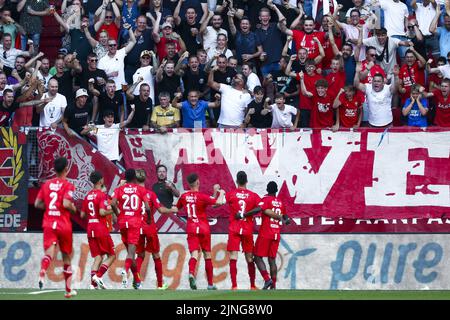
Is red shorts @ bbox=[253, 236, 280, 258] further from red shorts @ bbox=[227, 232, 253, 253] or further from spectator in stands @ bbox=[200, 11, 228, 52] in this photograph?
spectator in stands @ bbox=[200, 11, 228, 52]

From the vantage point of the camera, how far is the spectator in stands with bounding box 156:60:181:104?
28.5m

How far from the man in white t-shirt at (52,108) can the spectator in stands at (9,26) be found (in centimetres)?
267

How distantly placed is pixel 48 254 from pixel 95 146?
740cm

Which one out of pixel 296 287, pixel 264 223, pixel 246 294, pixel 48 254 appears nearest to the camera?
pixel 48 254

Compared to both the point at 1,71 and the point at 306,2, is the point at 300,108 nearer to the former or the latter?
the point at 306,2

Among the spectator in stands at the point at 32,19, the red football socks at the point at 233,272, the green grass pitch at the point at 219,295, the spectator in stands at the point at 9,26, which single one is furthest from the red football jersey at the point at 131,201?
the spectator in stands at the point at 32,19

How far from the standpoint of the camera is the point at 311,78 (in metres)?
28.3

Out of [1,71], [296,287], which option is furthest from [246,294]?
[1,71]

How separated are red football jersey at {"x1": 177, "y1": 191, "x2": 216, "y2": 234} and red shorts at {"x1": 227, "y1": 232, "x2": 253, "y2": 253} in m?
0.66

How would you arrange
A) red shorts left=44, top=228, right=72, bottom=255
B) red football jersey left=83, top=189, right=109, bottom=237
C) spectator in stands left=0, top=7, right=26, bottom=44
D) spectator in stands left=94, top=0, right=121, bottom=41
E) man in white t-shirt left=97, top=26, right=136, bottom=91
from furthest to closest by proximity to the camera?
1. spectator in stands left=0, top=7, right=26, bottom=44
2. spectator in stands left=94, top=0, right=121, bottom=41
3. man in white t-shirt left=97, top=26, right=136, bottom=91
4. red football jersey left=83, top=189, right=109, bottom=237
5. red shorts left=44, top=228, right=72, bottom=255

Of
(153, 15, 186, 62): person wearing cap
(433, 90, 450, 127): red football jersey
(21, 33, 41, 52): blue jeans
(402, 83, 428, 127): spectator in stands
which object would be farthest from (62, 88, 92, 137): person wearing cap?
(433, 90, 450, 127): red football jersey

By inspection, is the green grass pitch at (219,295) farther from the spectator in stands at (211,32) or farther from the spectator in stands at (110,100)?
the spectator in stands at (211,32)

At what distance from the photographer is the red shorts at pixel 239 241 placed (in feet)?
80.8

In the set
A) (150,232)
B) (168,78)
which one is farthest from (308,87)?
(150,232)
